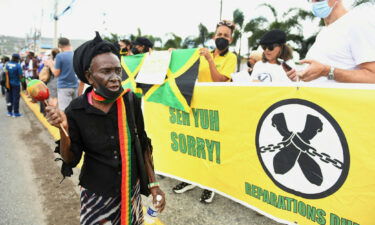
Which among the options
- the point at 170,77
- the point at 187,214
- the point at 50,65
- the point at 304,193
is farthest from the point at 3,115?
the point at 304,193

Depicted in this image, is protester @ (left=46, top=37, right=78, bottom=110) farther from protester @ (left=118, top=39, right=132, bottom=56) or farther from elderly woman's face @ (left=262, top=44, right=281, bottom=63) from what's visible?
elderly woman's face @ (left=262, top=44, right=281, bottom=63)

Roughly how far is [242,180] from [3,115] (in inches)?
345

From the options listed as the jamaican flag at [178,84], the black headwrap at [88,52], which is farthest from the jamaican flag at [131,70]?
the black headwrap at [88,52]

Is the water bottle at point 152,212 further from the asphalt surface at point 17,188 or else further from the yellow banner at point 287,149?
the asphalt surface at point 17,188

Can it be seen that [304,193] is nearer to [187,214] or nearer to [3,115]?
[187,214]

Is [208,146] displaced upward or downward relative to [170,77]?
downward

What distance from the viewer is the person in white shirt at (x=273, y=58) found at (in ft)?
10.2

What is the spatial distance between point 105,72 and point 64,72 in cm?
461

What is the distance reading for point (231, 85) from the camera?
2.72 metres

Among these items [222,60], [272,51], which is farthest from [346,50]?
[222,60]

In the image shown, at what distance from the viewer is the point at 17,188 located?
3521 millimetres

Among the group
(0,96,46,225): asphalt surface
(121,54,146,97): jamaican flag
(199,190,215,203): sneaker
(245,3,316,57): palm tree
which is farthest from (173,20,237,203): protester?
(245,3,316,57): palm tree

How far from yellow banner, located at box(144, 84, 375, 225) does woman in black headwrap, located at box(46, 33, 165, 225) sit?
1226 millimetres

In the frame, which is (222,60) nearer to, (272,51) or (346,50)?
(272,51)
